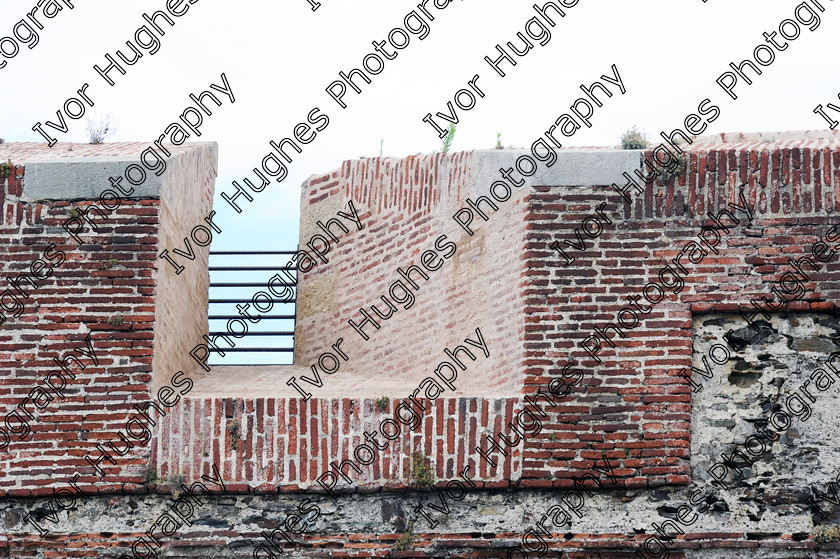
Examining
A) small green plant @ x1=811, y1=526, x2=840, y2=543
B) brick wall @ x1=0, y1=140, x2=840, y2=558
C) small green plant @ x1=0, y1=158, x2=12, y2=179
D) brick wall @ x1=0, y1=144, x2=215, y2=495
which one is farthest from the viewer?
small green plant @ x1=0, y1=158, x2=12, y2=179

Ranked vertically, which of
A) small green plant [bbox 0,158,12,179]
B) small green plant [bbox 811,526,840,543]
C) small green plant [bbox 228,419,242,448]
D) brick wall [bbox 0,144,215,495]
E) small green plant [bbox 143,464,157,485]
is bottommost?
small green plant [bbox 811,526,840,543]

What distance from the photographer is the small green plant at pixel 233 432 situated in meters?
8.72

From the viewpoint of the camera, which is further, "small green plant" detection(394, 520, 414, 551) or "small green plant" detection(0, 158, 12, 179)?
"small green plant" detection(0, 158, 12, 179)

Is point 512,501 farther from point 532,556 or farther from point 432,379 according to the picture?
point 432,379

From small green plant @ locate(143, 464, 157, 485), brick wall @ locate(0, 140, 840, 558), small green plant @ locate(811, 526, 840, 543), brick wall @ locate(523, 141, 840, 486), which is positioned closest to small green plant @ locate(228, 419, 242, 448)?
brick wall @ locate(0, 140, 840, 558)

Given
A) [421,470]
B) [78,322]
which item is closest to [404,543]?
[421,470]

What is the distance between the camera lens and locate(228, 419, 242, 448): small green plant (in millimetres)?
8719

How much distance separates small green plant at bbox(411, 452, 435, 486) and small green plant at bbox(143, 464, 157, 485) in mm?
1736

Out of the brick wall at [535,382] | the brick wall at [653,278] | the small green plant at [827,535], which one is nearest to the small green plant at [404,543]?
A: the brick wall at [535,382]

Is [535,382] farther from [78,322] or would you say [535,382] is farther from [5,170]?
[5,170]

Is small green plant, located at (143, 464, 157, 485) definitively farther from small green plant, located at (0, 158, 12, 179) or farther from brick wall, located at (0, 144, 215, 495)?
small green plant, located at (0, 158, 12, 179)

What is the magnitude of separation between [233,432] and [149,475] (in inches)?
24.5

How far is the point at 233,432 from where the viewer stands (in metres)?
8.74

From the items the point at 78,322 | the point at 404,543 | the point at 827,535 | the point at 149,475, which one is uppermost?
the point at 78,322
